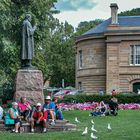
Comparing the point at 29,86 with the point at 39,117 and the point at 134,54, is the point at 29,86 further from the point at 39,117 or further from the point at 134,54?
the point at 134,54

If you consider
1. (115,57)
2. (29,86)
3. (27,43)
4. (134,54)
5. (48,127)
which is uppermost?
(134,54)

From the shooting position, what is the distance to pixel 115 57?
55.6m

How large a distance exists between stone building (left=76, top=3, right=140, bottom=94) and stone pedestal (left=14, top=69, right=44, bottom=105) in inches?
1314

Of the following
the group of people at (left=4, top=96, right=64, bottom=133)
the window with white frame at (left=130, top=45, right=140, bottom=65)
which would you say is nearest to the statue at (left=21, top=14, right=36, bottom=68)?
the group of people at (left=4, top=96, right=64, bottom=133)

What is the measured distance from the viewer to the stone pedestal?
2178 cm

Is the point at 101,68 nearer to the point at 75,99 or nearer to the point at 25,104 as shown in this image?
the point at 75,99

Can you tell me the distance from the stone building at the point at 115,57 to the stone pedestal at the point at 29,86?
3338 cm

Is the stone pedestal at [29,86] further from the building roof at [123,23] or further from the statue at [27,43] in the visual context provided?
the building roof at [123,23]

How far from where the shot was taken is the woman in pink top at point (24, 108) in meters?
20.3

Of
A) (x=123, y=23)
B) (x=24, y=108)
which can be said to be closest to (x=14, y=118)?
(x=24, y=108)

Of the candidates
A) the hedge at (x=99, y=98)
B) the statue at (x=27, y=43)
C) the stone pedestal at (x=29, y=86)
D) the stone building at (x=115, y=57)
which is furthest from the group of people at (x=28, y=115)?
the stone building at (x=115, y=57)

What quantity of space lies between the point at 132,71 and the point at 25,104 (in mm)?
35728

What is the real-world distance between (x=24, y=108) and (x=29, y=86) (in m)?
1.48

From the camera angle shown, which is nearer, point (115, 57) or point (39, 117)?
point (39, 117)
